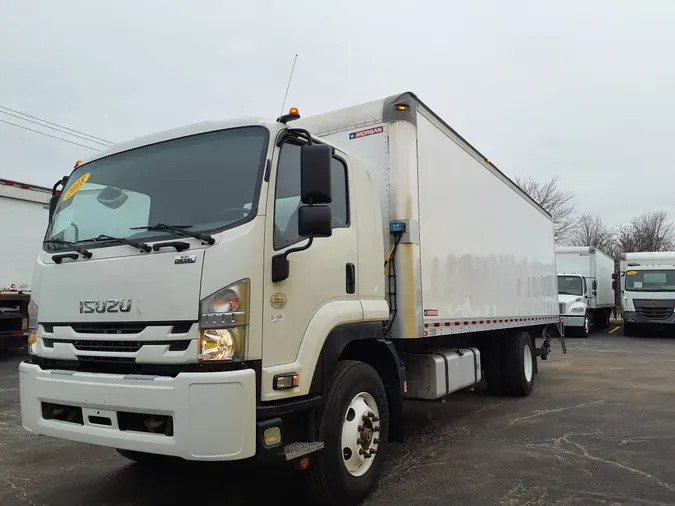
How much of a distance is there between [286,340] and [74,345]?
1.41m

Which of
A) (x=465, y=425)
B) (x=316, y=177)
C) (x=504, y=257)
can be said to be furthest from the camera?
(x=504, y=257)

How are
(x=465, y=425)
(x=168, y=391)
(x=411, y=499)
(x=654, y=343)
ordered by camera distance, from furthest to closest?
(x=654, y=343), (x=465, y=425), (x=411, y=499), (x=168, y=391)

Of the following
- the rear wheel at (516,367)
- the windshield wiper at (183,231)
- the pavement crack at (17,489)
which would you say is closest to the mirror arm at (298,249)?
the windshield wiper at (183,231)

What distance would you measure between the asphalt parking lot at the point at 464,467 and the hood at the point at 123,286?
1.65 meters

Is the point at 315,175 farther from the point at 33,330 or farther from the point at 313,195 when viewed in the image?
the point at 33,330

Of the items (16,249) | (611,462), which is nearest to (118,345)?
(611,462)

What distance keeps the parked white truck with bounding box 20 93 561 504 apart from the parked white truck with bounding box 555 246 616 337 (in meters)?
16.8

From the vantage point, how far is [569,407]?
26.1ft

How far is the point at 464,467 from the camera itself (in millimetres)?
5152

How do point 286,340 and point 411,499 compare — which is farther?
point 411,499

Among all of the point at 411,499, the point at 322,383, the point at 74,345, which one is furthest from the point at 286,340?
the point at 411,499

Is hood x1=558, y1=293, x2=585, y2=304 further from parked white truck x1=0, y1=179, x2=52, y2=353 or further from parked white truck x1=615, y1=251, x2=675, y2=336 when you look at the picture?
parked white truck x1=0, y1=179, x2=52, y2=353

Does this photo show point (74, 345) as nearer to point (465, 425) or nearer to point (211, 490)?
point (211, 490)

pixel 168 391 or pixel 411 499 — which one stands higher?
pixel 168 391
